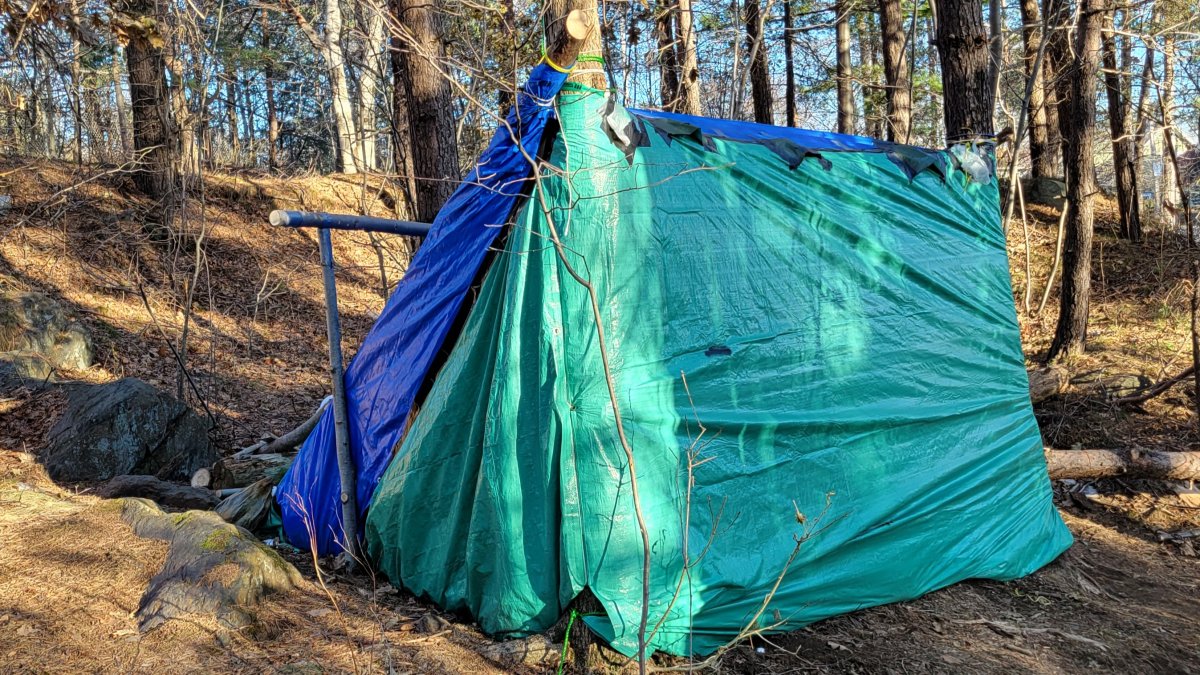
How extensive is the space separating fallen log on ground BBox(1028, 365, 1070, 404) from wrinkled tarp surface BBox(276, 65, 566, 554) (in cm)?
540

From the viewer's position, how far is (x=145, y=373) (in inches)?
327

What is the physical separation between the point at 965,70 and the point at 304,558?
5.41 metres

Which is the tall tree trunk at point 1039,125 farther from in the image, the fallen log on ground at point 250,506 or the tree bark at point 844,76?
the fallen log on ground at point 250,506

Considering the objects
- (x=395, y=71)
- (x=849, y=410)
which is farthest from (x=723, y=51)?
(x=849, y=410)

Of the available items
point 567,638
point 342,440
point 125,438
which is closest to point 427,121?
point 342,440

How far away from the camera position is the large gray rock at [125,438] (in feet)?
18.1

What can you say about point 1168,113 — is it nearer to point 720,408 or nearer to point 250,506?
point 720,408

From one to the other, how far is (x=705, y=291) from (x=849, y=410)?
1.02 metres

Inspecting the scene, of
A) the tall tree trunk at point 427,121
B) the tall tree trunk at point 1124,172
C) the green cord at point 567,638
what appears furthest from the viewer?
the tall tree trunk at point 1124,172

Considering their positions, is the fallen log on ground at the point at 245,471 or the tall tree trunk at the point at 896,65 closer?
the fallen log on ground at the point at 245,471

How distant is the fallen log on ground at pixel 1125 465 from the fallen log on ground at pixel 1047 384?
4.32 feet

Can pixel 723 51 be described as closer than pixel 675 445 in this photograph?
No

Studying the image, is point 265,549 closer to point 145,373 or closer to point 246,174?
point 145,373

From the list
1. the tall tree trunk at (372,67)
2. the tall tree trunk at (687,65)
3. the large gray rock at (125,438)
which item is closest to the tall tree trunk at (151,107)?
the tall tree trunk at (372,67)
